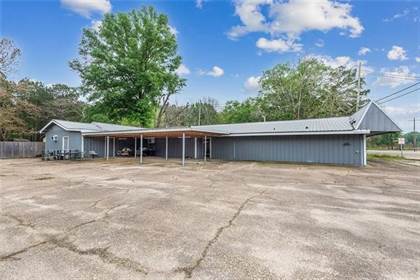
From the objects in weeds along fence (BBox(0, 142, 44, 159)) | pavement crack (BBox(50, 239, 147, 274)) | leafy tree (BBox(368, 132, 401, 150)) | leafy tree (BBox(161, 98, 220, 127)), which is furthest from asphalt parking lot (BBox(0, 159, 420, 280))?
leafy tree (BBox(368, 132, 401, 150))

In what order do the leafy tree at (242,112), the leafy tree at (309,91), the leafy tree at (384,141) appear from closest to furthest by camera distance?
1. the leafy tree at (309,91)
2. the leafy tree at (242,112)
3. the leafy tree at (384,141)

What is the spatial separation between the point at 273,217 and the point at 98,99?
25225mm

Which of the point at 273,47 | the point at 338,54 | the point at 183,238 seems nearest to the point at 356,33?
the point at 338,54

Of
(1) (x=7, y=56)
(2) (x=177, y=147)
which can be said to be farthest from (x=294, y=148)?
(1) (x=7, y=56)

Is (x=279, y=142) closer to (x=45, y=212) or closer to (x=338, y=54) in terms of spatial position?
(x=45, y=212)

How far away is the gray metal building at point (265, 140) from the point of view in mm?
14195

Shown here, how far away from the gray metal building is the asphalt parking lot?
829 centimetres

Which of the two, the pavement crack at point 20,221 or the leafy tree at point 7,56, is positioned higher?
the leafy tree at point 7,56

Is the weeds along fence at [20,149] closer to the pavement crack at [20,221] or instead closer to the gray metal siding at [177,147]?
the gray metal siding at [177,147]

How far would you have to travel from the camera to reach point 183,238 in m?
3.44

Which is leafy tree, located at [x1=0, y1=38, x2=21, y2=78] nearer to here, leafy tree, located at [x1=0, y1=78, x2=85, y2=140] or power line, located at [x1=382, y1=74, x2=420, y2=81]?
leafy tree, located at [x1=0, y1=78, x2=85, y2=140]

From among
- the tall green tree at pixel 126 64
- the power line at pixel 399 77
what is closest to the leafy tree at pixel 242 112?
the tall green tree at pixel 126 64

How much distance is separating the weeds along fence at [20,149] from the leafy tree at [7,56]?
6458 mm

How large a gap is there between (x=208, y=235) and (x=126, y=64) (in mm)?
23823
